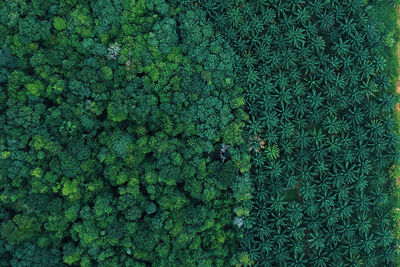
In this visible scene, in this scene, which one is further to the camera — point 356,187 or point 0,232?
point 356,187

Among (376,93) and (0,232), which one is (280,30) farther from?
(0,232)

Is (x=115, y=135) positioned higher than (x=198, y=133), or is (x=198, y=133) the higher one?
(x=198, y=133)

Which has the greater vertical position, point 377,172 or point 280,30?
point 280,30

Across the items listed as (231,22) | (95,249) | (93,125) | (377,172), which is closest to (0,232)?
(95,249)

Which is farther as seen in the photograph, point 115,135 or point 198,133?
point 198,133

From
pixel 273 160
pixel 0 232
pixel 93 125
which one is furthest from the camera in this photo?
pixel 273 160

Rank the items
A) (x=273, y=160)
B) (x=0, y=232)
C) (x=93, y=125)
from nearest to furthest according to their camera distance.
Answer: (x=0, y=232) < (x=93, y=125) < (x=273, y=160)

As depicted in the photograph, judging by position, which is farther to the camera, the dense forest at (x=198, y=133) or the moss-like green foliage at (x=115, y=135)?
the dense forest at (x=198, y=133)

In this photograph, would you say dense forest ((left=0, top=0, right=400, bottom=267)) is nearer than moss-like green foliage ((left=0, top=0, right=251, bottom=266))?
No
